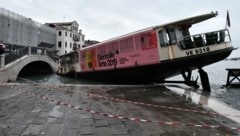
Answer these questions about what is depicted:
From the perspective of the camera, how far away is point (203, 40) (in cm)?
1586

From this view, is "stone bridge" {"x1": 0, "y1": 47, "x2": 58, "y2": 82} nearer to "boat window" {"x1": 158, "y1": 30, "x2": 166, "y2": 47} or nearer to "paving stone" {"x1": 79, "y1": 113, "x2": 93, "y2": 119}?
"boat window" {"x1": 158, "y1": 30, "x2": 166, "y2": 47}

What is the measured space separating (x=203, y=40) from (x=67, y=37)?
212ft

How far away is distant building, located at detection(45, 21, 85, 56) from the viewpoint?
245ft

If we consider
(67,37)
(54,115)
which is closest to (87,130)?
(54,115)

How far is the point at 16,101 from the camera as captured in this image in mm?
9680

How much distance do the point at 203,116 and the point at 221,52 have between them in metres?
8.34

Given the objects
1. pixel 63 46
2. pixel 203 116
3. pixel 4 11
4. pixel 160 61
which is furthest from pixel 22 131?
pixel 63 46

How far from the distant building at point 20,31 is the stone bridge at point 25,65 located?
5204 millimetres

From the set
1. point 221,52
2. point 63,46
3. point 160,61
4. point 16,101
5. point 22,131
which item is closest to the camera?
point 22,131

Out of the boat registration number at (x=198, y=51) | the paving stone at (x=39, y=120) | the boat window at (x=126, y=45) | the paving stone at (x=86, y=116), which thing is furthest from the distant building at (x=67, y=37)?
the paving stone at (x=39, y=120)

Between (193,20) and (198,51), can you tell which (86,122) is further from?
(193,20)

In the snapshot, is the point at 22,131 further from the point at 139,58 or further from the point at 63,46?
the point at 63,46

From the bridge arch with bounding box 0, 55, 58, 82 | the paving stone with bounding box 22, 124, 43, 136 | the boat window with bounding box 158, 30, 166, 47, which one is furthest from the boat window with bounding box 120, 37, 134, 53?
the paving stone with bounding box 22, 124, 43, 136

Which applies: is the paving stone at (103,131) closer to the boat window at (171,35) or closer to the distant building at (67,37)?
the boat window at (171,35)
